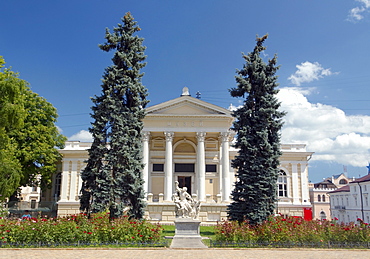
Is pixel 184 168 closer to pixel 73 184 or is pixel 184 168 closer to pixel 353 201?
pixel 73 184

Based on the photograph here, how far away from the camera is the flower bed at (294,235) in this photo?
13123 mm

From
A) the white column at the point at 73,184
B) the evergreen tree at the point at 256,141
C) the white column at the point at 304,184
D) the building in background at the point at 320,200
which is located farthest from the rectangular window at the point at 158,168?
the building in background at the point at 320,200

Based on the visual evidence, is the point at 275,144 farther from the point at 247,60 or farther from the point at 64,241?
the point at 64,241

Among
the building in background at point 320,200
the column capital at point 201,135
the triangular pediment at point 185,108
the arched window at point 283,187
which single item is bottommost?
the building in background at point 320,200

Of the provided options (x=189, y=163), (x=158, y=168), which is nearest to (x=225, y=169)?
(x=189, y=163)

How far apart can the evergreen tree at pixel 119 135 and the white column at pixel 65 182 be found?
18.9m

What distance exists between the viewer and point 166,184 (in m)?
30.2

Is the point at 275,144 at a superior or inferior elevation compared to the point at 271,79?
inferior

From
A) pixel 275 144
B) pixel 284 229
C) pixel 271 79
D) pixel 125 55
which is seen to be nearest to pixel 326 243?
pixel 284 229

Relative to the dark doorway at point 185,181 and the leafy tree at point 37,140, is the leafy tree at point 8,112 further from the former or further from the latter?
the dark doorway at point 185,181

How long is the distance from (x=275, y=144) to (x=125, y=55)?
31.7 ft

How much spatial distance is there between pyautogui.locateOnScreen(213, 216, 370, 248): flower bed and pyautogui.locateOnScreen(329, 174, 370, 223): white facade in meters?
38.6

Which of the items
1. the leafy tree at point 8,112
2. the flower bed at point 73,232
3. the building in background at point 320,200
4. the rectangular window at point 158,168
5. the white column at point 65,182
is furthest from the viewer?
the building in background at point 320,200

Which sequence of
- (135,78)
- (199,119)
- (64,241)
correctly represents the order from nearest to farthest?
(64,241)
(135,78)
(199,119)
